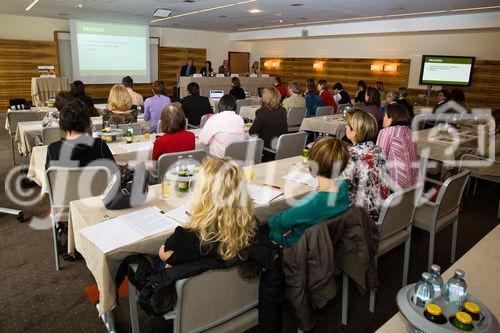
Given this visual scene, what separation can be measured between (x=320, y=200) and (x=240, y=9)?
792 centimetres

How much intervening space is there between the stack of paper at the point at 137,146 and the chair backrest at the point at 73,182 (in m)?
0.91

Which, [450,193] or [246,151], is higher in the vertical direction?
[246,151]

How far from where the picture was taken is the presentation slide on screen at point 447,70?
31.0 feet

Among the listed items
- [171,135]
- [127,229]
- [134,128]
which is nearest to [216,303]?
[127,229]

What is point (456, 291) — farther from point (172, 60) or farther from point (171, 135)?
point (172, 60)

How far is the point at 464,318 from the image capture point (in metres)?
1.13

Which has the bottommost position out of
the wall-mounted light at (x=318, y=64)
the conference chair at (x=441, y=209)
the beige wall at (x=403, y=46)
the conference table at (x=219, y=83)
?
the conference chair at (x=441, y=209)

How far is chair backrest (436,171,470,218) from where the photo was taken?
2623mm

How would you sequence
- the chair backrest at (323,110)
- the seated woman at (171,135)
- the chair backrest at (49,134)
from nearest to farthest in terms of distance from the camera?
the seated woman at (171,135) → the chair backrest at (49,134) → the chair backrest at (323,110)

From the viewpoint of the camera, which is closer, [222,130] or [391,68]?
[222,130]

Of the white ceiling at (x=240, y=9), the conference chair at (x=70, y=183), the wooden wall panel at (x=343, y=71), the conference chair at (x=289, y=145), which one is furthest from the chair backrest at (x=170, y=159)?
the wooden wall panel at (x=343, y=71)

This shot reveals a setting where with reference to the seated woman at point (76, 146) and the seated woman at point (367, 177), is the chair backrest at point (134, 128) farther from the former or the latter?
the seated woman at point (367, 177)

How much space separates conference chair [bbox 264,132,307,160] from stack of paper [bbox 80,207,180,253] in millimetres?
2080

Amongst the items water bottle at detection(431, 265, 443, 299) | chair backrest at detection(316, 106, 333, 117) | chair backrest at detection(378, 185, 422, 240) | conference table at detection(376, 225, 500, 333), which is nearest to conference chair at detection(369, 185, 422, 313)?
chair backrest at detection(378, 185, 422, 240)
